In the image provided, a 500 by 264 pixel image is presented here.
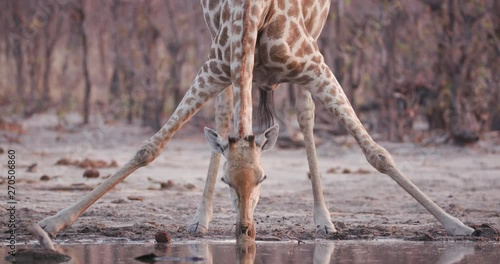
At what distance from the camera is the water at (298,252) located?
599 cm

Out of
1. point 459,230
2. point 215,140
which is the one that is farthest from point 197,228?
point 459,230

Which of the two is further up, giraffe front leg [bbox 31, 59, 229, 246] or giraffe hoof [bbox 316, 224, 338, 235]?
giraffe front leg [bbox 31, 59, 229, 246]

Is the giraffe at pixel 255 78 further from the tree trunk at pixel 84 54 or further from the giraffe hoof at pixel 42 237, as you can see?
the tree trunk at pixel 84 54

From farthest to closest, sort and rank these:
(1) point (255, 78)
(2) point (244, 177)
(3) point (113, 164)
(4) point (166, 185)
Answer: (3) point (113, 164) < (4) point (166, 185) < (1) point (255, 78) < (2) point (244, 177)

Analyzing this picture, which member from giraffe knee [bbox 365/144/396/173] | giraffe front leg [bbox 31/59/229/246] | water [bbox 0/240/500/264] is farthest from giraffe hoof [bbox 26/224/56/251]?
giraffe knee [bbox 365/144/396/173]

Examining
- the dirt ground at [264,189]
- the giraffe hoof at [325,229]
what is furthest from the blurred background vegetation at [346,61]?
the giraffe hoof at [325,229]

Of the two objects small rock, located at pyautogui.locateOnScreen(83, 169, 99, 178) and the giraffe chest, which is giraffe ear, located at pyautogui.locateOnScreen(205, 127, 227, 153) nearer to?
the giraffe chest

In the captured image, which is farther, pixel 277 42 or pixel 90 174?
pixel 90 174

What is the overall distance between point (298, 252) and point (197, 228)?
1.20 metres

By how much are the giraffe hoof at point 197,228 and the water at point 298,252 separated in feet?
1.55

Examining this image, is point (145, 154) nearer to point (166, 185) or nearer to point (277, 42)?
point (277, 42)

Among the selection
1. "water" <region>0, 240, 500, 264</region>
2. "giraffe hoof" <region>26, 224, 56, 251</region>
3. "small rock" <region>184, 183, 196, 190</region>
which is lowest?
"water" <region>0, 240, 500, 264</region>

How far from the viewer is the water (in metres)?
5.99

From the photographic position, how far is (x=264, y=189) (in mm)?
10023
